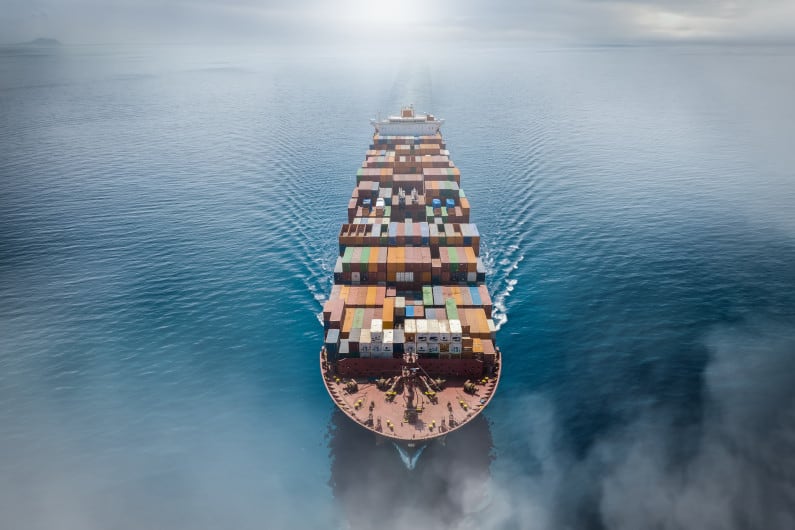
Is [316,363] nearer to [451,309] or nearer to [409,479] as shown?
[451,309]

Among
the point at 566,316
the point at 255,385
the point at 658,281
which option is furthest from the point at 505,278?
the point at 255,385

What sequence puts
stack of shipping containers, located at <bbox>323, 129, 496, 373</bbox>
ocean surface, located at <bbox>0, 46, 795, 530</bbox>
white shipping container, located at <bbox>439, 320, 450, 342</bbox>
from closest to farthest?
ocean surface, located at <bbox>0, 46, 795, 530</bbox> → white shipping container, located at <bbox>439, 320, 450, 342</bbox> → stack of shipping containers, located at <bbox>323, 129, 496, 373</bbox>

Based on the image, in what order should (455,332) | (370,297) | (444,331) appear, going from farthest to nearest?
(370,297) < (444,331) < (455,332)

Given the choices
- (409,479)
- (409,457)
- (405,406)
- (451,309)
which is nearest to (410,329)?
(451,309)

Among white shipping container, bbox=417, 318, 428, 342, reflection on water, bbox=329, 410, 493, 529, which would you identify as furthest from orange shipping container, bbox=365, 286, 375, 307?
reflection on water, bbox=329, 410, 493, 529

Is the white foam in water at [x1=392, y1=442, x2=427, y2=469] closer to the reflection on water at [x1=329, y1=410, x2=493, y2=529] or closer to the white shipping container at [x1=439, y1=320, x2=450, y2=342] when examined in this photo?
the reflection on water at [x1=329, y1=410, x2=493, y2=529]

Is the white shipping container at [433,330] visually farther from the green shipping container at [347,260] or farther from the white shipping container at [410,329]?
the green shipping container at [347,260]

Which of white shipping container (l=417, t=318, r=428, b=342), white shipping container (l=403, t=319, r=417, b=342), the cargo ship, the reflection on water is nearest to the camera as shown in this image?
the reflection on water

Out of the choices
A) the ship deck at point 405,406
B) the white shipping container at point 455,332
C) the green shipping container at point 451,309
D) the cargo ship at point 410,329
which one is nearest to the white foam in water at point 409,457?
the cargo ship at point 410,329
